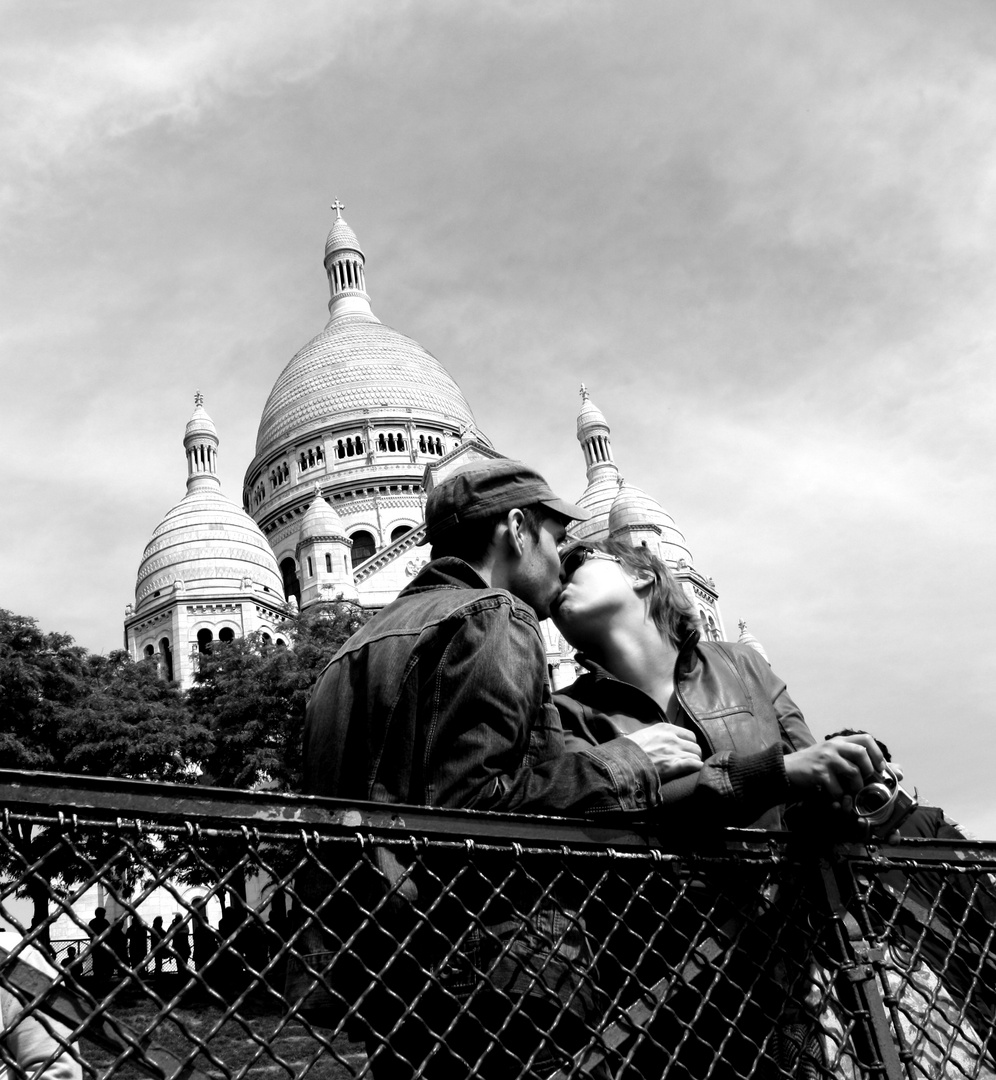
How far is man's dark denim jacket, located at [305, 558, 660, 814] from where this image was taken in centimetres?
273

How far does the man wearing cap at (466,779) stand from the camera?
2.47m

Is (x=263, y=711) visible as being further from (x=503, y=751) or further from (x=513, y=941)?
(x=513, y=941)

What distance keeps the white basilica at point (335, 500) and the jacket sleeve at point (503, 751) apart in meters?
33.4

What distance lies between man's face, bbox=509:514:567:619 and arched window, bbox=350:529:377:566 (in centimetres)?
5011

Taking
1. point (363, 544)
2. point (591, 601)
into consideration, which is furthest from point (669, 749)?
point (363, 544)

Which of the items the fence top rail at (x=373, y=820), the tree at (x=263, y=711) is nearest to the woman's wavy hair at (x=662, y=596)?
the fence top rail at (x=373, y=820)

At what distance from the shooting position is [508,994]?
251 centimetres

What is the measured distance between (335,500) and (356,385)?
336 inches

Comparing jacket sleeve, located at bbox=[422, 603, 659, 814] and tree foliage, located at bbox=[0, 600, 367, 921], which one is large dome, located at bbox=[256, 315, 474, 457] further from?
jacket sleeve, located at bbox=[422, 603, 659, 814]

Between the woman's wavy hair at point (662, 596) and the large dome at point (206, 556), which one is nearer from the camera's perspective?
the woman's wavy hair at point (662, 596)

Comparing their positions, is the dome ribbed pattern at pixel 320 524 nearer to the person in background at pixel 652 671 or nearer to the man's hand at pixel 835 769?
the person in background at pixel 652 671

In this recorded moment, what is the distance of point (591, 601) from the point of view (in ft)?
12.4

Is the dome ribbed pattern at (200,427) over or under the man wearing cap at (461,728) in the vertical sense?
over

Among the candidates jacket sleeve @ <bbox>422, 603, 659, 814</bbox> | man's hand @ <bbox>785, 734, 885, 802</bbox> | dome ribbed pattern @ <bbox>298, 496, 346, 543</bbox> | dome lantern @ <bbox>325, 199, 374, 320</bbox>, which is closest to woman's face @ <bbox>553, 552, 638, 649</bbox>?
jacket sleeve @ <bbox>422, 603, 659, 814</bbox>
